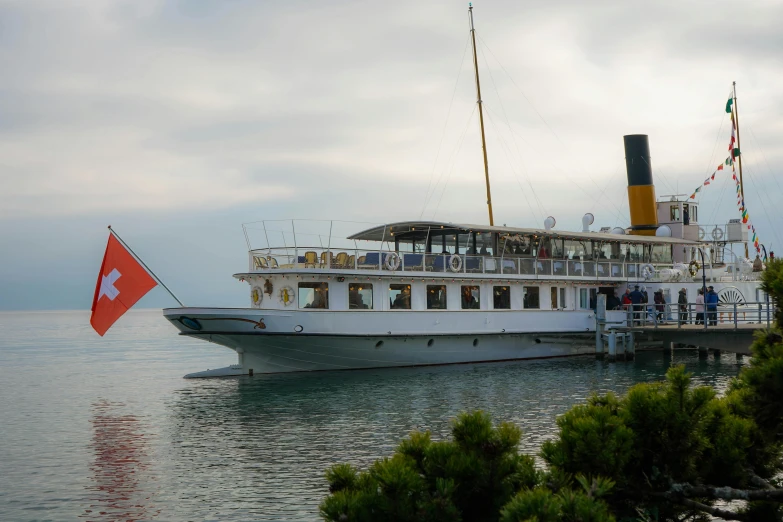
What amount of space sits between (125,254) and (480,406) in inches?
449

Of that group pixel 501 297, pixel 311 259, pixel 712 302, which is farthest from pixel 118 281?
pixel 712 302

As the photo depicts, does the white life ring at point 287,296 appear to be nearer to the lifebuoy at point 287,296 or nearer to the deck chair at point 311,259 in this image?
the lifebuoy at point 287,296

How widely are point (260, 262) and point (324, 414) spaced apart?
905 cm

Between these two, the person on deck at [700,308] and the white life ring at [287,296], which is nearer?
the white life ring at [287,296]

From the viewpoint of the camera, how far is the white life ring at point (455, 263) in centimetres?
3020

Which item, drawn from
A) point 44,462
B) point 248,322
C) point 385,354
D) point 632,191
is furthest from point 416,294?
point 632,191

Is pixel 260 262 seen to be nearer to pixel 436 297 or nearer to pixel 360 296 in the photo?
pixel 360 296

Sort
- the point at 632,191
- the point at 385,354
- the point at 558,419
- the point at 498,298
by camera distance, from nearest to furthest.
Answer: the point at 558,419
the point at 385,354
the point at 498,298
the point at 632,191

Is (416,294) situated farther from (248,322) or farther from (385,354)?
(248,322)

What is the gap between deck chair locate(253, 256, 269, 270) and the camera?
28.0 m

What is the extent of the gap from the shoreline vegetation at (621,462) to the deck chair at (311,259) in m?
20.6

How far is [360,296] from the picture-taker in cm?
2825

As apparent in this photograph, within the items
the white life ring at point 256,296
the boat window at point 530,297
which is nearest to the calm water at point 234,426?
the boat window at point 530,297

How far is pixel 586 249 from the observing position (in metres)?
35.5
